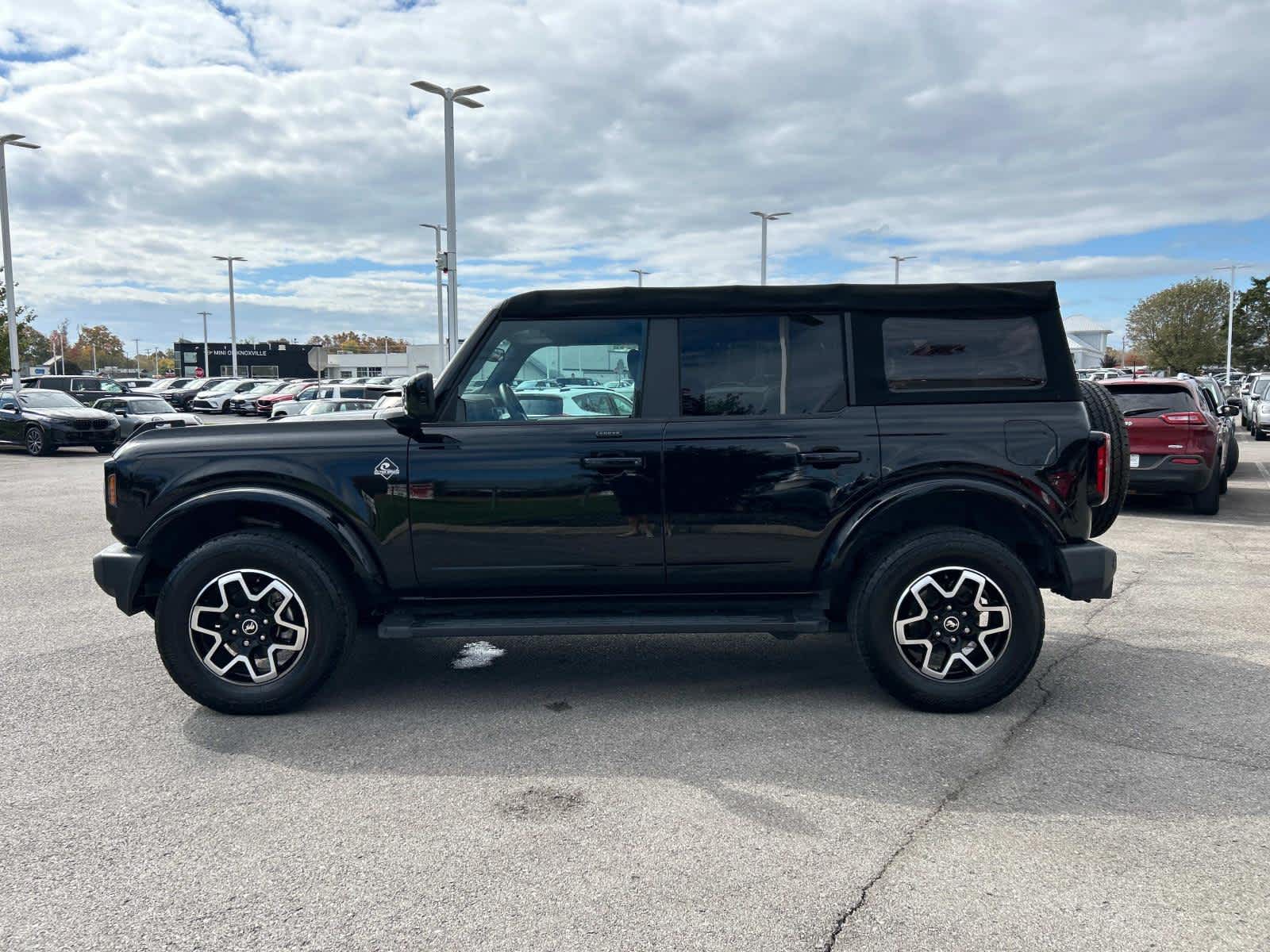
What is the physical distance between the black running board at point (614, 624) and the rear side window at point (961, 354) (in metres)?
1.17

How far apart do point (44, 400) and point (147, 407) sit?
9.86 ft

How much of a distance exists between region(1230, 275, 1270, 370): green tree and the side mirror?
83.1 m

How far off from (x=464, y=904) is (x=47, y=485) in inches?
590

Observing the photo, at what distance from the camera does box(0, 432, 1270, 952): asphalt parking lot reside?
2.79 metres

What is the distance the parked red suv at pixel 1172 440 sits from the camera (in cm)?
1093

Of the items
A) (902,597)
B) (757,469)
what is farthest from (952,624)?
(757,469)

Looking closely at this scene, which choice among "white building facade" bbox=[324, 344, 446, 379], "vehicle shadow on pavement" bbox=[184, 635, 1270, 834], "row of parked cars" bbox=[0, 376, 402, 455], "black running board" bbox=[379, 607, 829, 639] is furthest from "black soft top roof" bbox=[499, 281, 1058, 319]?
"white building facade" bbox=[324, 344, 446, 379]

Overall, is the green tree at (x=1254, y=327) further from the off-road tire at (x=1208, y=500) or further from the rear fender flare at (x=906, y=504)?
the rear fender flare at (x=906, y=504)

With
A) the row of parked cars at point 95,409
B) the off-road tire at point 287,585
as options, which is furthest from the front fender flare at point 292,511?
the row of parked cars at point 95,409

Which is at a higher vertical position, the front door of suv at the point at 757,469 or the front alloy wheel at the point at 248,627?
the front door of suv at the point at 757,469

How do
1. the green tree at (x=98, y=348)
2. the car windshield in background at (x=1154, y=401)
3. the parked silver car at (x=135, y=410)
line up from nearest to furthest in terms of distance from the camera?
the car windshield in background at (x=1154, y=401), the parked silver car at (x=135, y=410), the green tree at (x=98, y=348)

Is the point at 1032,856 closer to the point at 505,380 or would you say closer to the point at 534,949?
the point at 534,949

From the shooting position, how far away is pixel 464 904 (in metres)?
2.87

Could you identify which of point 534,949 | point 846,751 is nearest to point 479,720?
point 846,751
